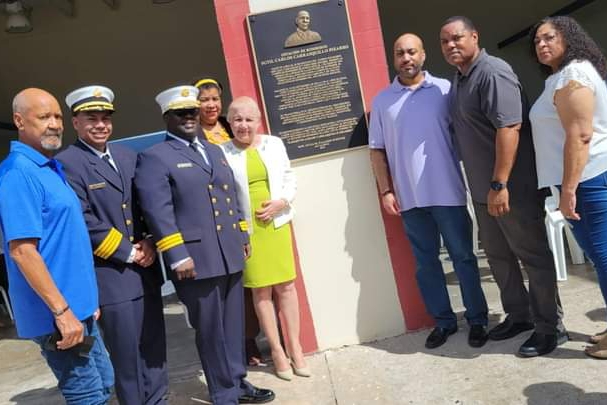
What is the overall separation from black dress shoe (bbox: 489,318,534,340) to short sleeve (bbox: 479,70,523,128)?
135cm

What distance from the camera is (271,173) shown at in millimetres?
3463

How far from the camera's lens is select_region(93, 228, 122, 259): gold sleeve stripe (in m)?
2.72

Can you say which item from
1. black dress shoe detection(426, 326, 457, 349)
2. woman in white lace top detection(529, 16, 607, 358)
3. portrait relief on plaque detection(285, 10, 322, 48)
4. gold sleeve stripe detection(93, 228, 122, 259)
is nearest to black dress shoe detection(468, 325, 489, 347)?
black dress shoe detection(426, 326, 457, 349)

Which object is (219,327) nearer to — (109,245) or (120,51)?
(109,245)

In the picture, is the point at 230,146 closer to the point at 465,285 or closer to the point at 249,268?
the point at 249,268

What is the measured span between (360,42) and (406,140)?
78 centimetres

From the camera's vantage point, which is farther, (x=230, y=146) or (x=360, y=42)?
(x=360, y=42)

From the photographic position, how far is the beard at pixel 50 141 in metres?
2.41

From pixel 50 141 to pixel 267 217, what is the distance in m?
1.36

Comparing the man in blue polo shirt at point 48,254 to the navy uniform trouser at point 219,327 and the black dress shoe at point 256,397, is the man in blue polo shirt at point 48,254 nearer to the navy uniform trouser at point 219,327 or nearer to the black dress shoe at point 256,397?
the navy uniform trouser at point 219,327

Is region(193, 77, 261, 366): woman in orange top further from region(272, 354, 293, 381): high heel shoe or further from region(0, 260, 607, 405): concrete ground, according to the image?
region(0, 260, 607, 405): concrete ground

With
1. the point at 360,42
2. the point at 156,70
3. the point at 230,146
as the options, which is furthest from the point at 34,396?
the point at 156,70

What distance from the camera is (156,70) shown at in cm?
1066

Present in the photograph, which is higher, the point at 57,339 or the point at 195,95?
the point at 195,95
